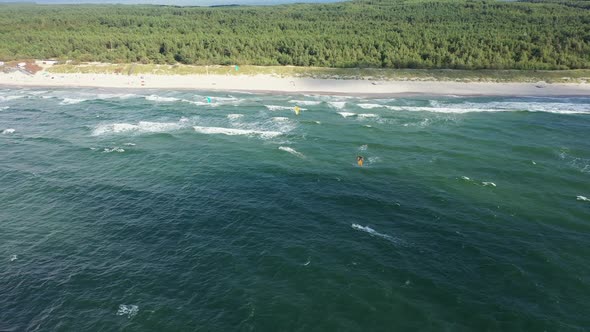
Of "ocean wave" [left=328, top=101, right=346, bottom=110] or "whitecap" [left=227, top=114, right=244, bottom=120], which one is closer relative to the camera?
"whitecap" [left=227, top=114, right=244, bottom=120]

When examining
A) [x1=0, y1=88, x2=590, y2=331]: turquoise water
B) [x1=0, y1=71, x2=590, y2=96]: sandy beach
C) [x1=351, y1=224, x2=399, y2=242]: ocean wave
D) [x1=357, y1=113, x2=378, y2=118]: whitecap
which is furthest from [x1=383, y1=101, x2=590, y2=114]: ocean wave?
[x1=351, y1=224, x2=399, y2=242]: ocean wave

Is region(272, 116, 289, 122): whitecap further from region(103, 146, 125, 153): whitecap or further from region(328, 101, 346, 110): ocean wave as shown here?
region(103, 146, 125, 153): whitecap

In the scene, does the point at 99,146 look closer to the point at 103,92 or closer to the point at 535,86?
the point at 103,92

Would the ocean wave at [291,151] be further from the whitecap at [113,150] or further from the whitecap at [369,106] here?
the whitecap at [369,106]

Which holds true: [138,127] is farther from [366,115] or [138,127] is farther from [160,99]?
[366,115]

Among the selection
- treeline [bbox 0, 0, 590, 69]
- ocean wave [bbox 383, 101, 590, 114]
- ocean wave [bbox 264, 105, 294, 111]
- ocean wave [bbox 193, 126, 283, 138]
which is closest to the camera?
ocean wave [bbox 193, 126, 283, 138]

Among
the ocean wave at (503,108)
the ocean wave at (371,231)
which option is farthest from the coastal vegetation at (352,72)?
the ocean wave at (371,231)
